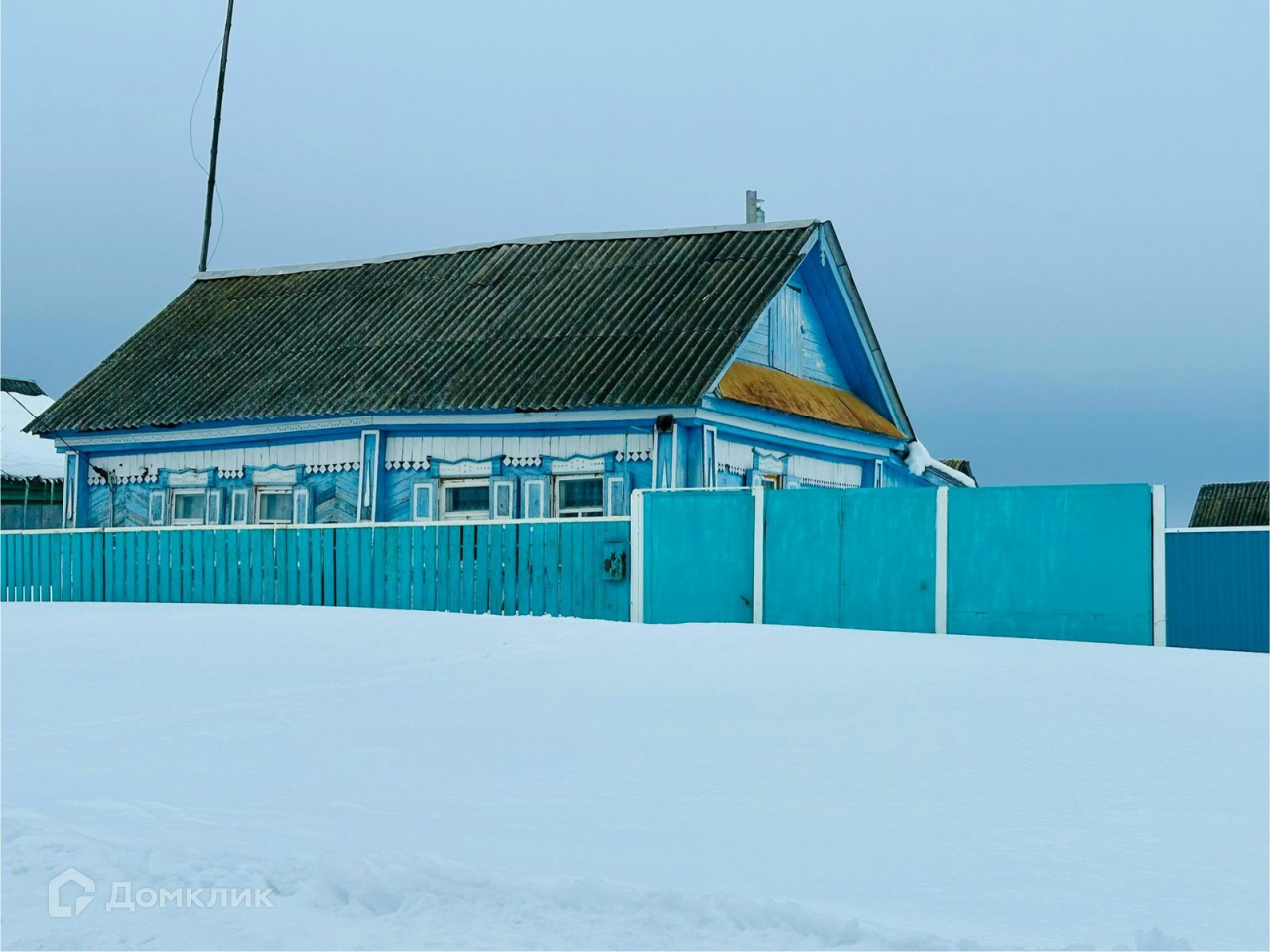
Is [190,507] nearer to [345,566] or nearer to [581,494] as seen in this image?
[345,566]

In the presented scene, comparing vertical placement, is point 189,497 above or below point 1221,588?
above

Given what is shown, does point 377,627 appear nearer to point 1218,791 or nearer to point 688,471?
point 688,471

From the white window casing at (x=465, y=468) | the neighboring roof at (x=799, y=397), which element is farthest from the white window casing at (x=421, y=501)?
the neighboring roof at (x=799, y=397)

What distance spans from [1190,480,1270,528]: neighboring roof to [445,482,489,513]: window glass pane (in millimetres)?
42727

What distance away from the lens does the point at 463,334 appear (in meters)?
21.0

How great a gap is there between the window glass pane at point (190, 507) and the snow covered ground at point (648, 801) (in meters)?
10.5

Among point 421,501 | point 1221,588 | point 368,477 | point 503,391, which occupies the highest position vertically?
point 503,391

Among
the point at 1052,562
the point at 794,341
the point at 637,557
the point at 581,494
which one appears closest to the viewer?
the point at 1052,562

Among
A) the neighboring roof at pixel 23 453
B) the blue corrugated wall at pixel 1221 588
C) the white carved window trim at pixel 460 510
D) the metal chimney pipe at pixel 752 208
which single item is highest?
the metal chimney pipe at pixel 752 208

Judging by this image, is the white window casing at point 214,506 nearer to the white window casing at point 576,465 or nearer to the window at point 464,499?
the window at point 464,499

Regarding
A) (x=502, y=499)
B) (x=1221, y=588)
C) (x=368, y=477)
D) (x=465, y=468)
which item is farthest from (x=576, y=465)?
(x=1221, y=588)

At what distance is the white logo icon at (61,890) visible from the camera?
4.75 m

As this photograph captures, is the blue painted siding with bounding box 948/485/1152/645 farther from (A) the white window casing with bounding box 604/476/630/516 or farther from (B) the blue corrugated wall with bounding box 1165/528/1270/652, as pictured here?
(A) the white window casing with bounding box 604/476/630/516

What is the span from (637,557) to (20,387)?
33.6 m
